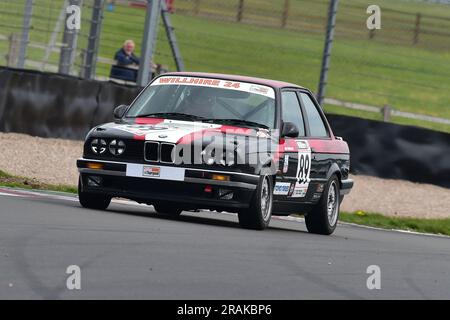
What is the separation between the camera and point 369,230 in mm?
15406

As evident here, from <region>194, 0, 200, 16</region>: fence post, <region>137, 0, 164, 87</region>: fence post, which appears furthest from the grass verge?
<region>194, 0, 200, 16</region>: fence post

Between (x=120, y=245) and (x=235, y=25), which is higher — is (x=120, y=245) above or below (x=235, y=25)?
below

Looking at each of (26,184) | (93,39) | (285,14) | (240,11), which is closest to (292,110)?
(26,184)

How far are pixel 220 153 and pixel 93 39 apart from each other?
10.5m

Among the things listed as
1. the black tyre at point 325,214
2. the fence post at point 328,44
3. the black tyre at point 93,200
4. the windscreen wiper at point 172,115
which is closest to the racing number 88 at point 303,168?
the black tyre at point 325,214

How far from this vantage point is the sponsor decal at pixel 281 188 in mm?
12578

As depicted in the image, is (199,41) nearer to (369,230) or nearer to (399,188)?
(399,188)

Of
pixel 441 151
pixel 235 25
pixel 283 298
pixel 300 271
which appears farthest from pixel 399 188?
pixel 283 298

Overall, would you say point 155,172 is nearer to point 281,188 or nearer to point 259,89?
point 281,188

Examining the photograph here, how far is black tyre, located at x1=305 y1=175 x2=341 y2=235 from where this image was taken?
13508mm

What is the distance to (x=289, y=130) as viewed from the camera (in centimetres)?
1271

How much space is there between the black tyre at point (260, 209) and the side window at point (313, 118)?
1.52 meters

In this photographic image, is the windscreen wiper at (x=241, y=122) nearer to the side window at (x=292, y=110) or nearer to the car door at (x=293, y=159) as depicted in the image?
the car door at (x=293, y=159)
